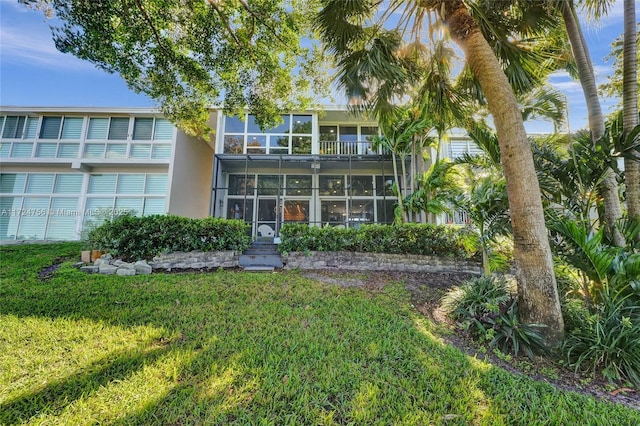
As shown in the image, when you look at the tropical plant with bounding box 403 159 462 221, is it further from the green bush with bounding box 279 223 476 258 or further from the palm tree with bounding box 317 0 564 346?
the palm tree with bounding box 317 0 564 346

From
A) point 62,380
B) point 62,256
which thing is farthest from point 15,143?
point 62,380

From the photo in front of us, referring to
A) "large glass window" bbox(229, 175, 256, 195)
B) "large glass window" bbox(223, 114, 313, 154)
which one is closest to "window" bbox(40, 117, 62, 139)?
"large glass window" bbox(223, 114, 313, 154)

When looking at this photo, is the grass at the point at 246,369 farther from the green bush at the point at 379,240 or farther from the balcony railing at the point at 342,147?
the balcony railing at the point at 342,147

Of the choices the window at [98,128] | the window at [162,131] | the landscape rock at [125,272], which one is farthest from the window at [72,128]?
the landscape rock at [125,272]

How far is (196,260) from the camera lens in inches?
263

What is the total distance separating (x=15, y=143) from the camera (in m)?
10.9

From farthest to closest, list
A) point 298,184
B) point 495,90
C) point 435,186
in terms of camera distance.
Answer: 1. point 298,184
2. point 435,186
3. point 495,90

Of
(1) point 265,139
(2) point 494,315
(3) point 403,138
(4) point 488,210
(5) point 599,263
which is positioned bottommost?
(2) point 494,315

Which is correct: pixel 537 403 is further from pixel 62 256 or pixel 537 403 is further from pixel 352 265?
pixel 62 256

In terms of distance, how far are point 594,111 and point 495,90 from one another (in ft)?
7.52

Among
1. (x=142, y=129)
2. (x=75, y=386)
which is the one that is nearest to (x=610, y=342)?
(x=75, y=386)

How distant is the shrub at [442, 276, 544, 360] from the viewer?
3.15 meters

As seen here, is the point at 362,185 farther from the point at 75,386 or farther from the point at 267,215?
the point at 75,386

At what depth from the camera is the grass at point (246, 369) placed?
6.41 ft
